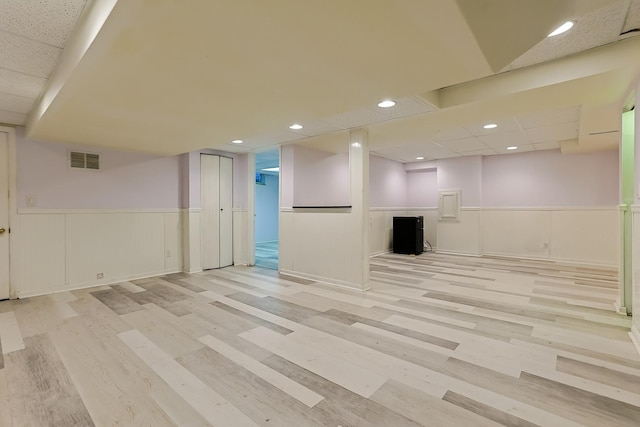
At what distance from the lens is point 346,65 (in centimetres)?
196

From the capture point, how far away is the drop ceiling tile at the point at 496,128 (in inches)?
167

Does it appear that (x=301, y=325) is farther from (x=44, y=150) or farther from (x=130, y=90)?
(x=44, y=150)

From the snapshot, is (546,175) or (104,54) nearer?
(104,54)

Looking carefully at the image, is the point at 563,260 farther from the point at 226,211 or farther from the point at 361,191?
the point at 226,211

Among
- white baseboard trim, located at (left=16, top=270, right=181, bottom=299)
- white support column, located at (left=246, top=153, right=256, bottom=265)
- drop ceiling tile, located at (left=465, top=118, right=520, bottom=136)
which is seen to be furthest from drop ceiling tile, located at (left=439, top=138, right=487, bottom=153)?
white baseboard trim, located at (left=16, top=270, right=181, bottom=299)

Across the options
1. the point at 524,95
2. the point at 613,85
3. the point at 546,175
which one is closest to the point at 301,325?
the point at 524,95

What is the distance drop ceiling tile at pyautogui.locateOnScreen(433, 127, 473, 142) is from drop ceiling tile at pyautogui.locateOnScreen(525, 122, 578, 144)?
0.91m

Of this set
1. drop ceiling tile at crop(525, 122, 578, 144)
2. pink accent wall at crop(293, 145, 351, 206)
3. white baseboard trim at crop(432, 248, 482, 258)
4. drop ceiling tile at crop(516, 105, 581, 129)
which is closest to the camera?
drop ceiling tile at crop(516, 105, 581, 129)

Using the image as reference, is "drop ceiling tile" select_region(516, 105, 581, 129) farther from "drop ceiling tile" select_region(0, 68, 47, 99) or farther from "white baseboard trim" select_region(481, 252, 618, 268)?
"drop ceiling tile" select_region(0, 68, 47, 99)

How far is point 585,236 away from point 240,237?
277 inches

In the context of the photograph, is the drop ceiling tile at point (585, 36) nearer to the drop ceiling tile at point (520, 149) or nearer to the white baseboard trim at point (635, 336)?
the white baseboard trim at point (635, 336)

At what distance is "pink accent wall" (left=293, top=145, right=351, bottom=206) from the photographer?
5.47 metres

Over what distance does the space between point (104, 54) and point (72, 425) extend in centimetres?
209

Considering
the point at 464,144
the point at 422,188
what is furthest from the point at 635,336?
the point at 422,188
